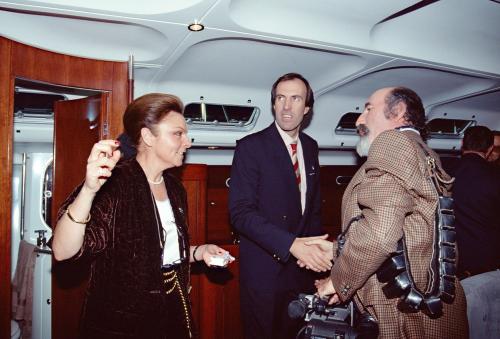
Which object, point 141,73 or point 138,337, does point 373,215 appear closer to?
point 138,337

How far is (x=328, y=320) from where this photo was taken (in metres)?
1.70

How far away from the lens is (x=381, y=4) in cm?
240

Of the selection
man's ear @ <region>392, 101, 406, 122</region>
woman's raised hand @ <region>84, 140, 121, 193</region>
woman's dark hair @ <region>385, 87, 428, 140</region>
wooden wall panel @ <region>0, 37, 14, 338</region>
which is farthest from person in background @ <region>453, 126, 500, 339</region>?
wooden wall panel @ <region>0, 37, 14, 338</region>

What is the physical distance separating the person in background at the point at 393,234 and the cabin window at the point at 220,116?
2374mm

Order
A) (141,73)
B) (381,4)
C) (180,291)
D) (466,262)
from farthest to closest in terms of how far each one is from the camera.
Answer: (141,73), (466,262), (381,4), (180,291)

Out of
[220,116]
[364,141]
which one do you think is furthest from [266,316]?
[220,116]

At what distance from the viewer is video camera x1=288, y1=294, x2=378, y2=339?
5.24ft

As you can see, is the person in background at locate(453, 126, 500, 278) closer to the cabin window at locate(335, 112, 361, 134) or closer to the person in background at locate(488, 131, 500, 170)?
the person in background at locate(488, 131, 500, 170)

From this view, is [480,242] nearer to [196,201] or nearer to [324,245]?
[324,245]

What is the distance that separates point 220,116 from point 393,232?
8.98 ft

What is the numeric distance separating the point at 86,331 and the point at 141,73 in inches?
87.4

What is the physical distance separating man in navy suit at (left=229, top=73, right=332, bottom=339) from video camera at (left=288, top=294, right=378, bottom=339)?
42 centimetres

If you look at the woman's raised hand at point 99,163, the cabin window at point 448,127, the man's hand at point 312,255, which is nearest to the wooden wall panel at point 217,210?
the man's hand at point 312,255

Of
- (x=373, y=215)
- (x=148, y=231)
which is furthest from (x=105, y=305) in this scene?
(x=373, y=215)
